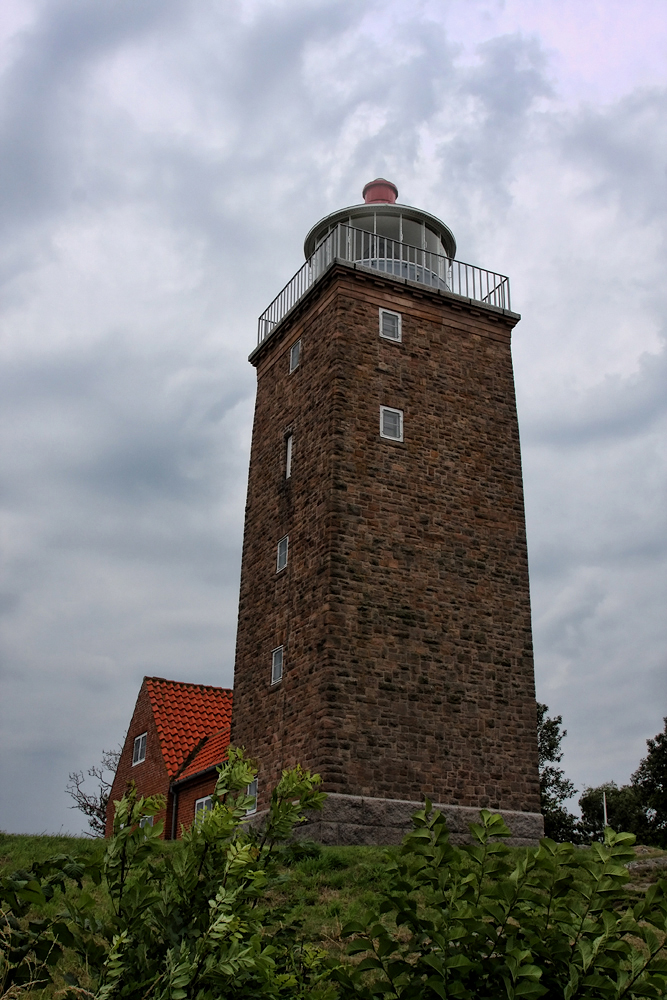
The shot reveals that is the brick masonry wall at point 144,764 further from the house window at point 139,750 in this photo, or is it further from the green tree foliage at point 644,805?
the green tree foliage at point 644,805

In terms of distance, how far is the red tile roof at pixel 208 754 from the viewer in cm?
2406

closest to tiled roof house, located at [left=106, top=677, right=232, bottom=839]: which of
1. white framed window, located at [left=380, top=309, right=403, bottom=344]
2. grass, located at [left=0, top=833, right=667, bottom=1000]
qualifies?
grass, located at [left=0, top=833, right=667, bottom=1000]

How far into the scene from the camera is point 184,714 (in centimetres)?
2797

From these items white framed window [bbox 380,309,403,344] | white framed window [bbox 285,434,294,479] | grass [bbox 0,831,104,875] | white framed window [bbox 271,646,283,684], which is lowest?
grass [bbox 0,831,104,875]

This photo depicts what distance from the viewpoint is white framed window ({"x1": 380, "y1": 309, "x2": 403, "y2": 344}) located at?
70.8 feet

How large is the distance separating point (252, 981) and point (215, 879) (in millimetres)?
414

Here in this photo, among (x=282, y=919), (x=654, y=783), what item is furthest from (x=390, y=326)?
(x=654, y=783)

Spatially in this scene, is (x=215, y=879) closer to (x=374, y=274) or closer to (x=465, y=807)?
(x=465, y=807)

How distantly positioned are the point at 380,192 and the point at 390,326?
5.62 metres

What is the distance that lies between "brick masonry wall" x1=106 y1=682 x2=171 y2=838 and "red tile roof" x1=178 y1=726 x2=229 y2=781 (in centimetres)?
81

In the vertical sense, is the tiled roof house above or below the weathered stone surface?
above

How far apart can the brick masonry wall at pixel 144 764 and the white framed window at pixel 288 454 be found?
9.27 metres

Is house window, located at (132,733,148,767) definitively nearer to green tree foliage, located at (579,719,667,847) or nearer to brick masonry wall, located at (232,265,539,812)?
brick masonry wall, located at (232,265,539,812)

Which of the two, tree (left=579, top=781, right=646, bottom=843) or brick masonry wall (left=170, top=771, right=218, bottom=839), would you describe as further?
tree (left=579, top=781, right=646, bottom=843)
